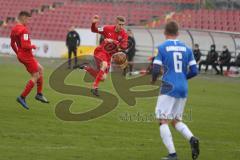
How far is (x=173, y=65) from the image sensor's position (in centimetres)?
1045

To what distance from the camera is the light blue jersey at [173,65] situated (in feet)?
34.2

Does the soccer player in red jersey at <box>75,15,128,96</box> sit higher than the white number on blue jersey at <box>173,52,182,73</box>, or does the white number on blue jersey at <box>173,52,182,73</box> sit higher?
the white number on blue jersey at <box>173,52,182,73</box>

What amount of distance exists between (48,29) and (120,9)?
553 centimetres

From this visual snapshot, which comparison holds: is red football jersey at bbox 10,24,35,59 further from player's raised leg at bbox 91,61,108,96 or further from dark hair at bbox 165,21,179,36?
dark hair at bbox 165,21,179,36

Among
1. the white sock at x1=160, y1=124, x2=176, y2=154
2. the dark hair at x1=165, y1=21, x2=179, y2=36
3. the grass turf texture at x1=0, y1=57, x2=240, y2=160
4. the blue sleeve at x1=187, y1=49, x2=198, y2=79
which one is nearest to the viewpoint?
the white sock at x1=160, y1=124, x2=176, y2=154

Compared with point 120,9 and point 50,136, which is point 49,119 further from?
point 120,9

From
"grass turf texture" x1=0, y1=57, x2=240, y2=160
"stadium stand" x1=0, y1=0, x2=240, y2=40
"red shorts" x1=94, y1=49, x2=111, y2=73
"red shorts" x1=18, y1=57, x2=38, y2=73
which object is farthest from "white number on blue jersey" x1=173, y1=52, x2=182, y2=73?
"stadium stand" x1=0, y1=0, x2=240, y2=40

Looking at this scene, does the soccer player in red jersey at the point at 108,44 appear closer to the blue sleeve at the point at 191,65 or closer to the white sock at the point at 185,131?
the blue sleeve at the point at 191,65

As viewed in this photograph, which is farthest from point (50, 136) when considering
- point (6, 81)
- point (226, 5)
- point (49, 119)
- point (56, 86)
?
point (226, 5)

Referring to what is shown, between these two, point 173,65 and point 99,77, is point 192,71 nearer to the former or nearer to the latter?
point 173,65

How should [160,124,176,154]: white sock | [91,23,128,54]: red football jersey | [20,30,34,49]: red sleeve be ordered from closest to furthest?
1. [160,124,176,154]: white sock
2. [20,30,34,49]: red sleeve
3. [91,23,128,54]: red football jersey

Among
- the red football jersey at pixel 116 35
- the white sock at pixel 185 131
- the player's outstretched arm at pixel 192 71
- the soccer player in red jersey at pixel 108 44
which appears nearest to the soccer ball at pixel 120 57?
the soccer player in red jersey at pixel 108 44

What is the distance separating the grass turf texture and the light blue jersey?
117 centimetres

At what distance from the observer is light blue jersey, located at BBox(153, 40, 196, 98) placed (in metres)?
10.4
